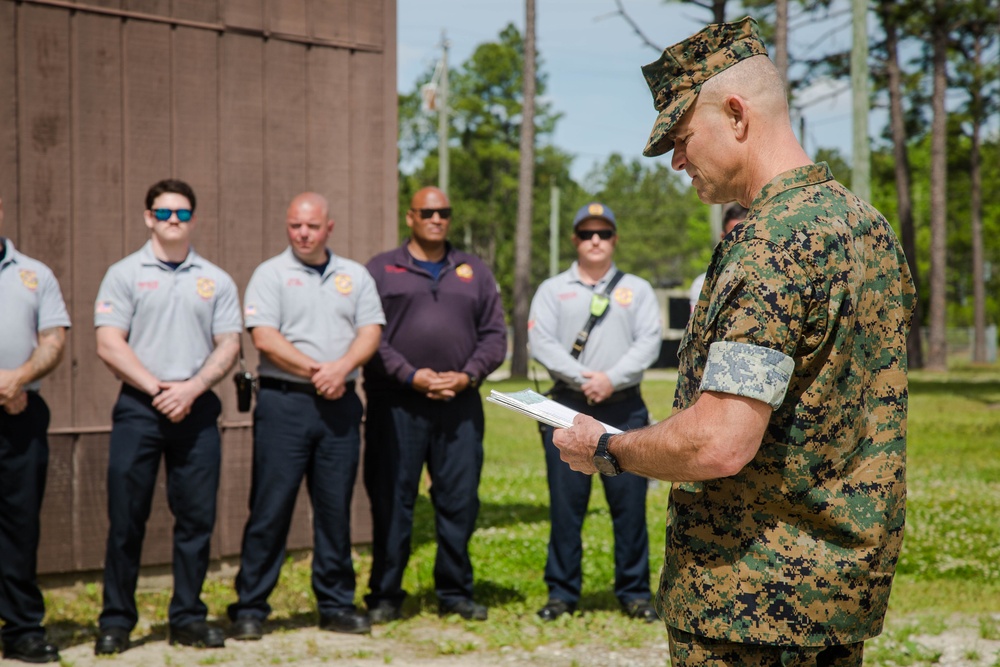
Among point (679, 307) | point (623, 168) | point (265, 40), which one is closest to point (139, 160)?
point (265, 40)

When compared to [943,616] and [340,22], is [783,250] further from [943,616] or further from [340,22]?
[340,22]

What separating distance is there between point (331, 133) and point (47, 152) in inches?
68.5

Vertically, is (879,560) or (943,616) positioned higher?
(879,560)

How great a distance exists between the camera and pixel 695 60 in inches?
88.7

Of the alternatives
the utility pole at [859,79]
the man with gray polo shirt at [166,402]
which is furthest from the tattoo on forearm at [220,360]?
the utility pole at [859,79]

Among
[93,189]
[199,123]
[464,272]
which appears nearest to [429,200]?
[464,272]

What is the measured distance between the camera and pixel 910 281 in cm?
240

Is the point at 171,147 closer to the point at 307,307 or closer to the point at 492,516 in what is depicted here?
the point at 307,307

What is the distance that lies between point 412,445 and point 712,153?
3.96 metres

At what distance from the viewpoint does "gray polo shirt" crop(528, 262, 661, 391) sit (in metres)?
6.05

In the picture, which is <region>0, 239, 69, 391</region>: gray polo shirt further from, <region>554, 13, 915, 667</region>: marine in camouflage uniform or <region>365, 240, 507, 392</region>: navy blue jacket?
<region>554, 13, 915, 667</region>: marine in camouflage uniform

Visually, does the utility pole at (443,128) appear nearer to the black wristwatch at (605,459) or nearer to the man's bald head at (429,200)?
the man's bald head at (429,200)

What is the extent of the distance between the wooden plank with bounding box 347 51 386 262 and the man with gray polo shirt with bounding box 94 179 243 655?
162 cm

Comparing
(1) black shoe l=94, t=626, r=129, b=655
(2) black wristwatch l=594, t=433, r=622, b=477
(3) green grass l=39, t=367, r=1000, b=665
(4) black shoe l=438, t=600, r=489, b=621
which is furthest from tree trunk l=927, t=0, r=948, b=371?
(2) black wristwatch l=594, t=433, r=622, b=477
